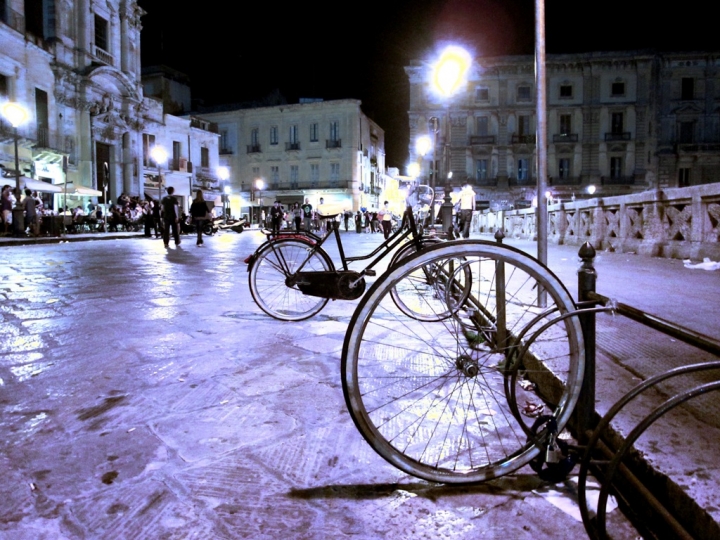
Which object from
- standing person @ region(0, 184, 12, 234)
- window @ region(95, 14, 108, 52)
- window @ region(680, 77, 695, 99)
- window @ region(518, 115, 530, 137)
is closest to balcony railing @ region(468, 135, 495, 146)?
window @ region(518, 115, 530, 137)

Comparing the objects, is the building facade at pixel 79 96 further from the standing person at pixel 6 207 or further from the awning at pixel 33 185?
the standing person at pixel 6 207

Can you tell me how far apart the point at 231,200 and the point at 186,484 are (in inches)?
2225

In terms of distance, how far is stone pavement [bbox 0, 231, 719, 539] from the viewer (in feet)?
5.42

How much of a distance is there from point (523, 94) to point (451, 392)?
49.1m

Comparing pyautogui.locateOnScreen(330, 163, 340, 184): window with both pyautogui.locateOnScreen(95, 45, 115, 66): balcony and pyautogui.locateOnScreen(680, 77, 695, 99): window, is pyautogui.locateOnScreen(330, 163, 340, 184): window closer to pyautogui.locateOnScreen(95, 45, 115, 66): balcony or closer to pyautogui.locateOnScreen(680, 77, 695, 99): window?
pyautogui.locateOnScreen(95, 45, 115, 66): balcony

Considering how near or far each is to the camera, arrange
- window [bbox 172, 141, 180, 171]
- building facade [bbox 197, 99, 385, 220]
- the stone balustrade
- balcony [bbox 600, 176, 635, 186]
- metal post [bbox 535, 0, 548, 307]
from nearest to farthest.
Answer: metal post [bbox 535, 0, 548, 307]
the stone balustrade
window [bbox 172, 141, 180, 171]
balcony [bbox 600, 176, 635, 186]
building facade [bbox 197, 99, 385, 220]

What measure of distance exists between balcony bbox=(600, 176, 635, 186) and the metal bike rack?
162 ft

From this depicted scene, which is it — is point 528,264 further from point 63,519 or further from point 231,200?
point 231,200

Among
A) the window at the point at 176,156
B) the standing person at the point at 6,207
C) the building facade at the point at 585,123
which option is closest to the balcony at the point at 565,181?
the building facade at the point at 585,123

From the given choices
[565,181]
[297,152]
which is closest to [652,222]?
[565,181]

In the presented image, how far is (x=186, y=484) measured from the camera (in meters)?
1.86

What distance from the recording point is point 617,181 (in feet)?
152

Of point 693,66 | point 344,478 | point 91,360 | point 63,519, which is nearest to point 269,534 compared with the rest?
point 344,478

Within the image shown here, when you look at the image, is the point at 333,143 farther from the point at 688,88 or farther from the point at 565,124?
the point at 688,88
